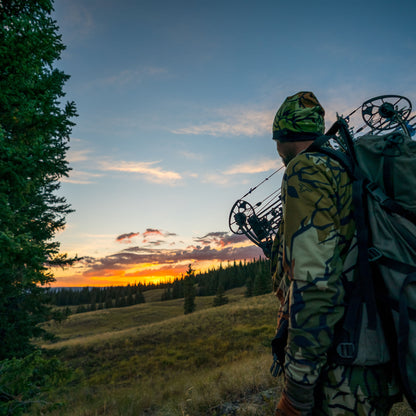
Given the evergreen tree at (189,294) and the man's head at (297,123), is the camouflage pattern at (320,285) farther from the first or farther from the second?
the evergreen tree at (189,294)

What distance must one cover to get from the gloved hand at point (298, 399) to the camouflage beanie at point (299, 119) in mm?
1507

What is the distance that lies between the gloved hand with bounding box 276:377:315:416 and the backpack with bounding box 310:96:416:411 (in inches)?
9.0

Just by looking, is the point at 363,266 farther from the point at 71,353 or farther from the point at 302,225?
the point at 71,353

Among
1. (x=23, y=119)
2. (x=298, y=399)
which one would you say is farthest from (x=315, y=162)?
(x=23, y=119)

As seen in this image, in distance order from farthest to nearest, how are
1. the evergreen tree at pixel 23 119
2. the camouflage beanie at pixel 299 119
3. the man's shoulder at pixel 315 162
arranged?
1. the evergreen tree at pixel 23 119
2. the camouflage beanie at pixel 299 119
3. the man's shoulder at pixel 315 162

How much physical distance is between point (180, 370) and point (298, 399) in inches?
532

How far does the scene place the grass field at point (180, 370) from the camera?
541 centimetres

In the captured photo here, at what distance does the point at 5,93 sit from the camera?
4770 millimetres

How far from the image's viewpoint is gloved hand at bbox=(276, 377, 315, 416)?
1.25m

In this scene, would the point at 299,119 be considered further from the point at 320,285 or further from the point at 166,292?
the point at 166,292

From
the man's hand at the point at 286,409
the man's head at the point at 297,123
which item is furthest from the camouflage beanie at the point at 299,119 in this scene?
the man's hand at the point at 286,409

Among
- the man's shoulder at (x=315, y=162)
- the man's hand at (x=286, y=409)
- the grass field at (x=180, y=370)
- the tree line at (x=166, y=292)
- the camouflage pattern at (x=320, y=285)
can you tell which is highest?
the man's shoulder at (x=315, y=162)

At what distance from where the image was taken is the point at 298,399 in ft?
4.17

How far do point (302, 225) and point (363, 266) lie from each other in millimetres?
398
